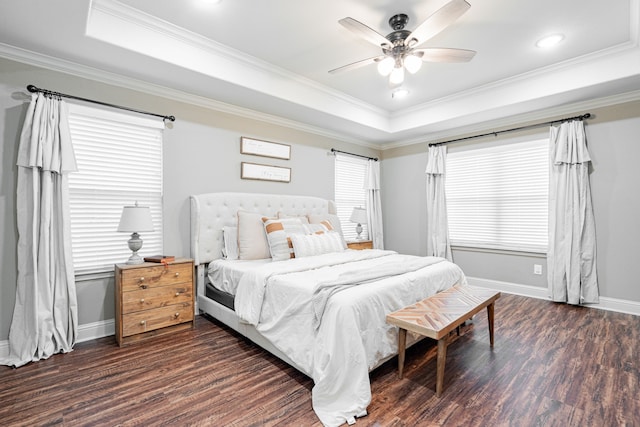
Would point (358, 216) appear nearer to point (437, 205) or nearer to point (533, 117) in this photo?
point (437, 205)

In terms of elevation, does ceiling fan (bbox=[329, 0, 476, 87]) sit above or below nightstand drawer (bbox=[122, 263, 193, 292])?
above

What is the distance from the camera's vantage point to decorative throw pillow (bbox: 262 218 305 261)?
128 inches

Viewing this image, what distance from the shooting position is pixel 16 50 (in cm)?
248

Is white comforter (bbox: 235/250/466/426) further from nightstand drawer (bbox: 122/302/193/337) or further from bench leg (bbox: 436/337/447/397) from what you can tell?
nightstand drawer (bbox: 122/302/193/337)

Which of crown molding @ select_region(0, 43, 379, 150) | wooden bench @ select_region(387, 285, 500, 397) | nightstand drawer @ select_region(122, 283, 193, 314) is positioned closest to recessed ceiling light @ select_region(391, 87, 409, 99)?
crown molding @ select_region(0, 43, 379, 150)

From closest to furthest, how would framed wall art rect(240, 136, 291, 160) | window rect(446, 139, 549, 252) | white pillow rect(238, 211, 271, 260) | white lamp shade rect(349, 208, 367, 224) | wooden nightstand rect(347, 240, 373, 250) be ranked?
white pillow rect(238, 211, 271, 260)
framed wall art rect(240, 136, 291, 160)
window rect(446, 139, 549, 252)
wooden nightstand rect(347, 240, 373, 250)
white lamp shade rect(349, 208, 367, 224)

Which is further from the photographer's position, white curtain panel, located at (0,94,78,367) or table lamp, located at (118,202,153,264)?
table lamp, located at (118,202,153,264)

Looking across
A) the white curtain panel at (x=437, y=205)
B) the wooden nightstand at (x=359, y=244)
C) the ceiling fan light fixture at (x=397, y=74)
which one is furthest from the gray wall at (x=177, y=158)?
the ceiling fan light fixture at (x=397, y=74)

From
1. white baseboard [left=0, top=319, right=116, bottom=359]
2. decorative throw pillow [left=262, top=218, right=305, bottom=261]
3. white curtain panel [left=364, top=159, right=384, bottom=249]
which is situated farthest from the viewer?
white curtain panel [left=364, top=159, right=384, bottom=249]

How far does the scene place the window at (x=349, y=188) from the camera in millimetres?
5191

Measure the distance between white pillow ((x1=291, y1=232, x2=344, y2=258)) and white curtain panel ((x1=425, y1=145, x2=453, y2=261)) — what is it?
2090mm

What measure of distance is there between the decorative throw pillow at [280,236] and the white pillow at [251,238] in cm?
9

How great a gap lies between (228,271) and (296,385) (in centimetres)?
133

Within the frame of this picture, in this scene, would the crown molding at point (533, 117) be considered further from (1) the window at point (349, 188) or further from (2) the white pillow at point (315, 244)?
(2) the white pillow at point (315, 244)
